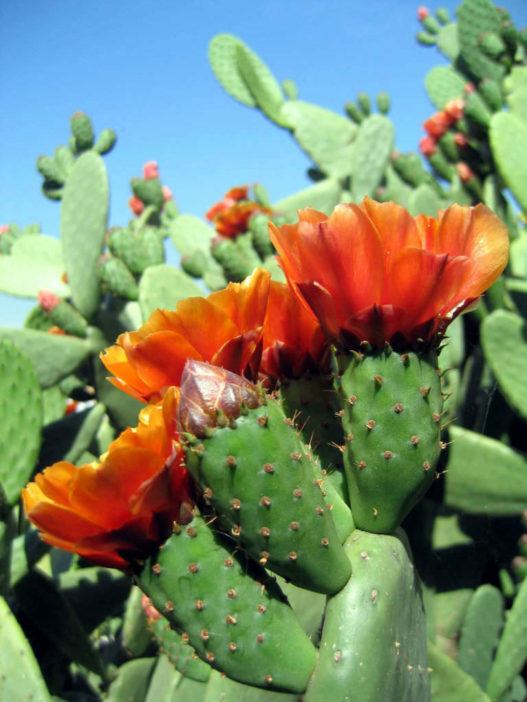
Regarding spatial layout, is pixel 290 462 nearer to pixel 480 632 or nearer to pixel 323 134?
pixel 480 632

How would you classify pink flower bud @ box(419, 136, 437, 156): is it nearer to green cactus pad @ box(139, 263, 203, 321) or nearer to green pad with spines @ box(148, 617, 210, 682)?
green cactus pad @ box(139, 263, 203, 321)

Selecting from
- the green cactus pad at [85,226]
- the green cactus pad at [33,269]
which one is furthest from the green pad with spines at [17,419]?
the green cactus pad at [33,269]

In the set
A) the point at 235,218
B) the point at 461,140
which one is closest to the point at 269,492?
the point at 235,218

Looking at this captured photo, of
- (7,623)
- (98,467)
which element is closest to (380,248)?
(98,467)

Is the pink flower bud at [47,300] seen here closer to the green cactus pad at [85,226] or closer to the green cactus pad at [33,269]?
the green cactus pad at [85,226]

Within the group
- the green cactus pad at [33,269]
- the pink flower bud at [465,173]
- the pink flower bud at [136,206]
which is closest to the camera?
the pink flower bud at [465,173]

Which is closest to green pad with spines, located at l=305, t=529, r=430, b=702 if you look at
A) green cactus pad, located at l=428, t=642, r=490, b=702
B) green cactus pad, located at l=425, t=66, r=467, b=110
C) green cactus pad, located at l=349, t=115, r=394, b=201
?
green cactus pad, located at l=428, t=642, r=490, b=702

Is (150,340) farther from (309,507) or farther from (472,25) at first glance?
(472,25)
